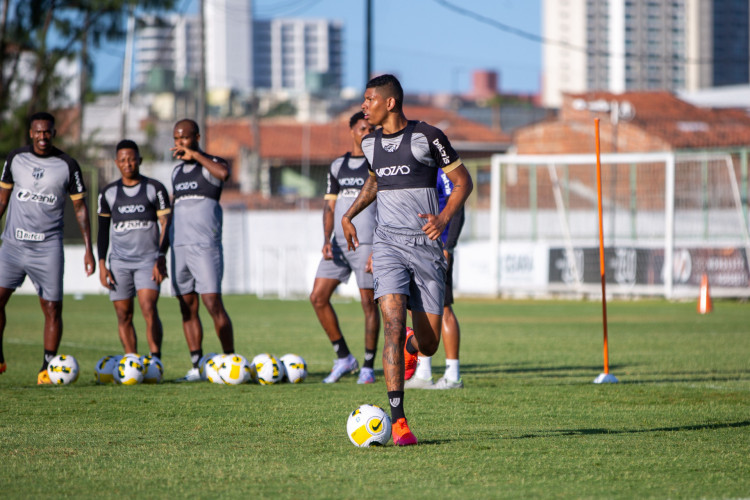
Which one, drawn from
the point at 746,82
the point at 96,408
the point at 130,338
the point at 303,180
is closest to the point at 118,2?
the point at 130,338

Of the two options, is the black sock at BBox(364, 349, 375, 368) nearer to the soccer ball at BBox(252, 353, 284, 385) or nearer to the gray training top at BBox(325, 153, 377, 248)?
the soccer ball at BBox(252, 353, 284, 385)

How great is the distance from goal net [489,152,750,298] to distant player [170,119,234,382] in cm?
1501

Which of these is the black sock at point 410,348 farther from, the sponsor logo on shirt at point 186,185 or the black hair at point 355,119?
the sponsor logo on shirt at point 186,185

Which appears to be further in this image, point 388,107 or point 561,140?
point 561,140

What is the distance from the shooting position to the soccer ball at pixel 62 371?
30.1 feet

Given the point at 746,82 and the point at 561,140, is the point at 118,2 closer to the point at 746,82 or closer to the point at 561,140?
the point at 561,140

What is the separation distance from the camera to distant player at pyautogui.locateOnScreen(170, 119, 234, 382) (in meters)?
9.61

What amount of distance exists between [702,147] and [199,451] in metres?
46.9

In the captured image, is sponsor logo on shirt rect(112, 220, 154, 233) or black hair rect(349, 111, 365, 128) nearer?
black hair rect(349, 111, 365, 128)

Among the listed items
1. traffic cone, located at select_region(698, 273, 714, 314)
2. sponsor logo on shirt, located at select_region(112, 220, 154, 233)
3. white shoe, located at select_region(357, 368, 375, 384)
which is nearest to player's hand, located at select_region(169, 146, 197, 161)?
sponsor logo on shirt, located at select_region(112, 220, 154, 233)

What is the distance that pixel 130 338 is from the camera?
9969mm

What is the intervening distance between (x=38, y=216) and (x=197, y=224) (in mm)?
1438

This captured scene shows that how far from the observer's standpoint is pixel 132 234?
987 centimetres

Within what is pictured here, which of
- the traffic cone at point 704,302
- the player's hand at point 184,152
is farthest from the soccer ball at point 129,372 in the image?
the traffic cone at point 704,302
